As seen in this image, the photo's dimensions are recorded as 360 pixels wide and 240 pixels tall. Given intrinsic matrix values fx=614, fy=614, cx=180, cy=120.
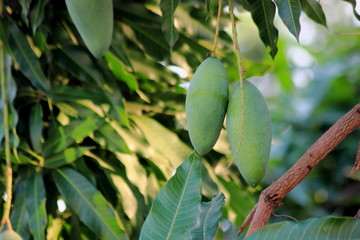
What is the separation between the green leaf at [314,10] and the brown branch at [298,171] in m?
0.19

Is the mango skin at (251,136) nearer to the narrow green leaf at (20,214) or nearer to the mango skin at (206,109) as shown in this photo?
the mango skin at (206,109)

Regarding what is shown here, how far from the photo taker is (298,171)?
64 cm

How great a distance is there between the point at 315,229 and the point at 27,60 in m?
0.64

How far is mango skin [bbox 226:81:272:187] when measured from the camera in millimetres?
640

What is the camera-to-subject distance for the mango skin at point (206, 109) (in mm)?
652

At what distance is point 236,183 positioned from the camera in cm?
117

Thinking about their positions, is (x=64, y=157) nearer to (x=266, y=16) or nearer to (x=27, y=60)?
(x=27, y=60)

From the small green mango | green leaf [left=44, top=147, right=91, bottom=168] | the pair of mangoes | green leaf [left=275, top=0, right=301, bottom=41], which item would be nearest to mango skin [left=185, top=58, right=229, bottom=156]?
the pair of mangoes

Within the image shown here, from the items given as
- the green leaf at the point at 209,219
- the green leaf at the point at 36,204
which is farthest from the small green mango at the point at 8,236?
the green leaf at the point at 209,219

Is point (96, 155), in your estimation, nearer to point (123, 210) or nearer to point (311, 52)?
point (123, 210)

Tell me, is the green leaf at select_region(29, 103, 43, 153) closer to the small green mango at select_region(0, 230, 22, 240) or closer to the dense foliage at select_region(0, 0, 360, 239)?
the dense foliage at select_region(0, 0, 360, 239)

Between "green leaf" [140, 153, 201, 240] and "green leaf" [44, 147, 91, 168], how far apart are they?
0.38 meters

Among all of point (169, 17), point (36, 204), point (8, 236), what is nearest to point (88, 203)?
point (36, 204)

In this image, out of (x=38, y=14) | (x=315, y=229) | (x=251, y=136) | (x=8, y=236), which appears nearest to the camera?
(x=315, y=229)
